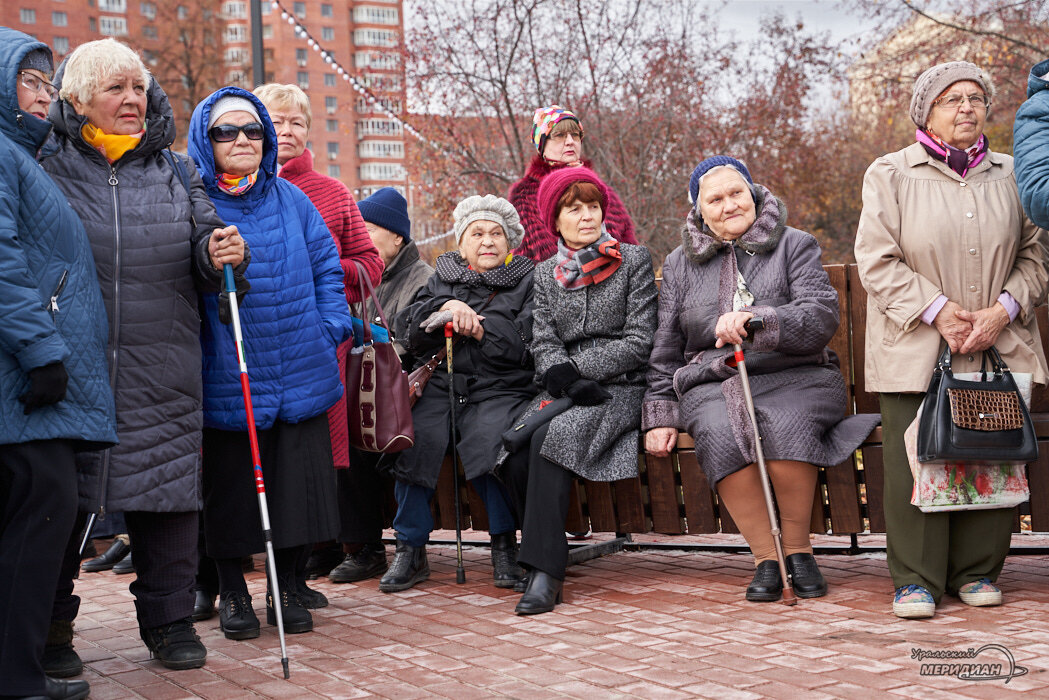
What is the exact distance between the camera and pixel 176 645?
4.11m

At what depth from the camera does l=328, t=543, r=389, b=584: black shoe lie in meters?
5.73

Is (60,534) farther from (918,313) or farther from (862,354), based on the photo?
(862,354)

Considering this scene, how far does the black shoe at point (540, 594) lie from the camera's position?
15.6 feet

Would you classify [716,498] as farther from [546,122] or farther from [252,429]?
[546,122]

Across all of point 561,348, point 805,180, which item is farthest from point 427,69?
point 561,348

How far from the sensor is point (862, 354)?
5.54 metres

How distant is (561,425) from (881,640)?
166 cm

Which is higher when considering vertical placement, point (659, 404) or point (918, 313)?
point (918, 313)

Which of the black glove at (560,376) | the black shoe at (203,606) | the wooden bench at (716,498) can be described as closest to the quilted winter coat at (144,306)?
the black shoe at (203,606)

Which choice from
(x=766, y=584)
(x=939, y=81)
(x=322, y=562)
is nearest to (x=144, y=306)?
(x=322, y=562)

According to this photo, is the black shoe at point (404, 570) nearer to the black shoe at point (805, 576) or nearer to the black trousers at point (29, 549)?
the black shoe at point (805, 576)

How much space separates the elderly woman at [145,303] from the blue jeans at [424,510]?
1.49 m

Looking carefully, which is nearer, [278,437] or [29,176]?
[29,176]

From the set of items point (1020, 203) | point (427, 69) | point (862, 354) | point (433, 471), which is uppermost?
point (427, 69)
